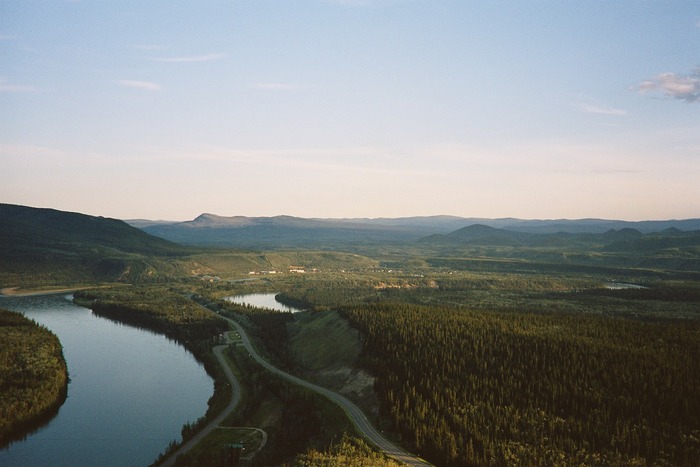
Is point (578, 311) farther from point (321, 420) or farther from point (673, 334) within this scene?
point (321, 420)

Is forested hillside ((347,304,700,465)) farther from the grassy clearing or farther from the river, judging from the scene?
the river

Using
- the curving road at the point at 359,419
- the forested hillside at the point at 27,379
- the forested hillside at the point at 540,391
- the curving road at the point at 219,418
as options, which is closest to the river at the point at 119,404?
the forested hillside at the point at 27,379

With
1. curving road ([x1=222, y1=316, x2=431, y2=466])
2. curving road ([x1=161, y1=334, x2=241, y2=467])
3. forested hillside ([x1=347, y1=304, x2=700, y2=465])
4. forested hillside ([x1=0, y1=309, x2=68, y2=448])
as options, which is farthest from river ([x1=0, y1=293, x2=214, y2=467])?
forested hillside ([x1=347, y1=304, x2=700, y2=465])

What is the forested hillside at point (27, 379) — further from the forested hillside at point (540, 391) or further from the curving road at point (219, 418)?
the forested hillside at point (540, 391)

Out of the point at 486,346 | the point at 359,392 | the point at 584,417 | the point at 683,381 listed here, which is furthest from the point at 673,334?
the point at 359,392

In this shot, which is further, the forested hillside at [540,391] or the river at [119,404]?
the river at [119,404]
